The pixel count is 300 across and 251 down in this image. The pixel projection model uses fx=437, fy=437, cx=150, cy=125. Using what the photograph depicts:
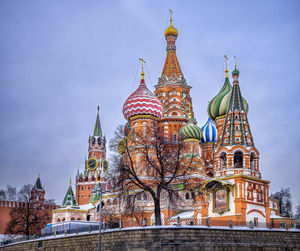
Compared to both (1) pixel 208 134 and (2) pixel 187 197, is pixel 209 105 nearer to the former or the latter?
(1) pixel 208 134

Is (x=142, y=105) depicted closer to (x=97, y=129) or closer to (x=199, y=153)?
(x=199, y=153)

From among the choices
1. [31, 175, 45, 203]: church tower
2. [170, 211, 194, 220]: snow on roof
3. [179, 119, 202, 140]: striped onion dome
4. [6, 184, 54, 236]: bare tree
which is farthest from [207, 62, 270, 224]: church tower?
[31, 175, 45, 203]: church tower

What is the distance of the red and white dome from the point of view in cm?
5088

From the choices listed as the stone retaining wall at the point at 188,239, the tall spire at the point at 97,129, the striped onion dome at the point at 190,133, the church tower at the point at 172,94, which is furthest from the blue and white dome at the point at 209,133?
the tall spire at the point at 97,129

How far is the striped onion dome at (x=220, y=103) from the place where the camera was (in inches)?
2090

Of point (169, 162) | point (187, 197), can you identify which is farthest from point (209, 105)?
point (169, 162)

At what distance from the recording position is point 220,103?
5362cm

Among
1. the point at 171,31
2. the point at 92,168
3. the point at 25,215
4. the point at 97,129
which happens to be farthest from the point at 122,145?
the point at 97,129

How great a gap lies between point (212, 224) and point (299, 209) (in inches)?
1280

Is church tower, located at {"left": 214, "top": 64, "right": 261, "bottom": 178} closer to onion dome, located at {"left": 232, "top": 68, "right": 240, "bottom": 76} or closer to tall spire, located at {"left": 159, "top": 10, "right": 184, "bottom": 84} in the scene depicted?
onion dome, located at {"left": 232, "top": 68, "right": 240, "bottom": 76}

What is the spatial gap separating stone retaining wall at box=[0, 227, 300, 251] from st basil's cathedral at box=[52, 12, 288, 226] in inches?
73.7

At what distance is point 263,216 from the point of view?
37.7 metres

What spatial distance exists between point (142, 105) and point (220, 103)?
32.5ft

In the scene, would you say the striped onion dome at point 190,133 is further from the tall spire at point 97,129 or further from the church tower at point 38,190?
the tall spire at point 97,129
